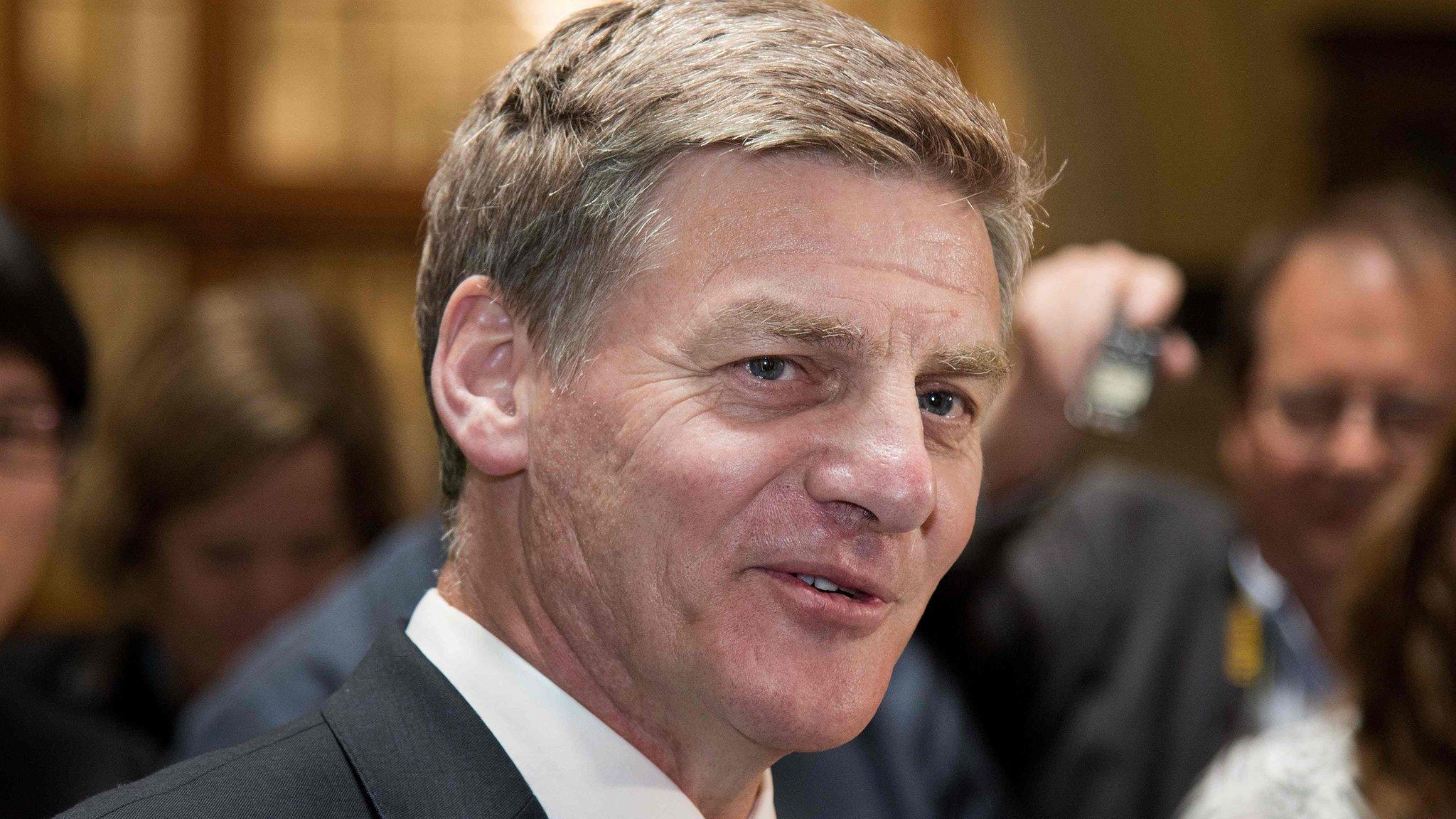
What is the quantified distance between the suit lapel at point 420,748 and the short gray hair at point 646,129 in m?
0.26

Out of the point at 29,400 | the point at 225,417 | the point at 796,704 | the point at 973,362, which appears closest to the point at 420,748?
the point at 796,704

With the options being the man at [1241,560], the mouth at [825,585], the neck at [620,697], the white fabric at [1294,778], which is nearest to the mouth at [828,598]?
the mouth at [825,585]

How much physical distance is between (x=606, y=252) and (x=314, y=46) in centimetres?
374

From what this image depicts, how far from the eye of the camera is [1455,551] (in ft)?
7.15

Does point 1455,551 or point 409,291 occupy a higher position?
point 1455,551

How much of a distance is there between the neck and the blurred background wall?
3339mm

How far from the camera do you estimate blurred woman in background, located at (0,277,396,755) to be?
2717 millimetres

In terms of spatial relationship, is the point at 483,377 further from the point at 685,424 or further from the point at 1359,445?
the point at 1359,445

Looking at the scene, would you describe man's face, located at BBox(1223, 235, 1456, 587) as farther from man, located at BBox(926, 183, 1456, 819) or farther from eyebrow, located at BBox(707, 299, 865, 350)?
eyebrow, located at BBox(707, 299, 865, 350)

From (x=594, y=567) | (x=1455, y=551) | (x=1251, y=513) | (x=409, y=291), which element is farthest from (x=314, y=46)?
(x=594, y=567)

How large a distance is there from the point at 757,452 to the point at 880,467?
89 millimetres

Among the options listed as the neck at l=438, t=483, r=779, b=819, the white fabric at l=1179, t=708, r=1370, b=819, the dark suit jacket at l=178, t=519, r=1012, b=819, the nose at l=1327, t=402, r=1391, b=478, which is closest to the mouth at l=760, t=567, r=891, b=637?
the neck at l=438, t=483, r=779, b=819

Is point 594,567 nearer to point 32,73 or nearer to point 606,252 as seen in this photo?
point 606,252

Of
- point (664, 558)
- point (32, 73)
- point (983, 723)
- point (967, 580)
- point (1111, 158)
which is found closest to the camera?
point (664, 558)
